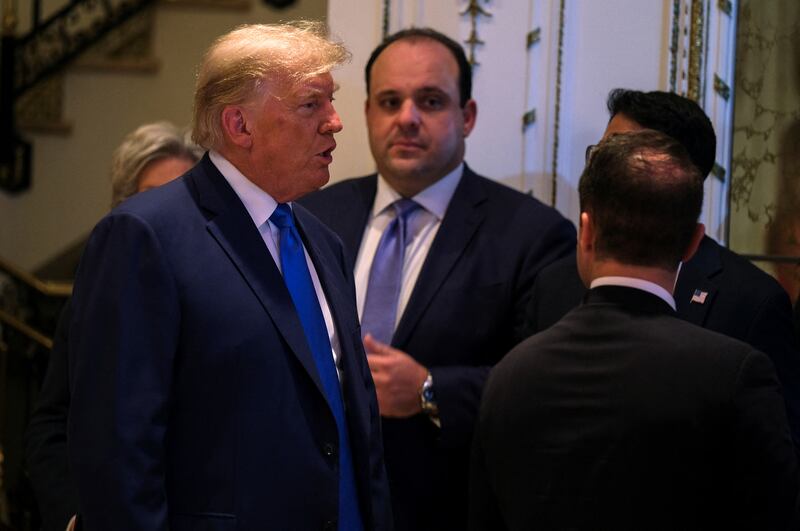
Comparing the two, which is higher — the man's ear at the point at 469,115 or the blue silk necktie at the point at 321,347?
the man's ear at the point at 469,115

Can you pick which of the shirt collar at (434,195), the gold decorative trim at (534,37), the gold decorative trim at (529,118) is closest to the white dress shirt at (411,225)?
the shirt collar at (434,195)

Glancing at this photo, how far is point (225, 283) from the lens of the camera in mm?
2018

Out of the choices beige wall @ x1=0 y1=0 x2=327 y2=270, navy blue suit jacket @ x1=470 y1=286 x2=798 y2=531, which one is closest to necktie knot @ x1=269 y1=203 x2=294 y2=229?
navy blue suit jacket @ x1=470 y1=286 x2=798 y2=531

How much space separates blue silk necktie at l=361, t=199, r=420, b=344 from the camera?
3031 millimetres

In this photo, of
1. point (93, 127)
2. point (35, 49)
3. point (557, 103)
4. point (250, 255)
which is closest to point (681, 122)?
point (557, 103)

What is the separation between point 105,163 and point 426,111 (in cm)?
495

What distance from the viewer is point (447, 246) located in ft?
10.1

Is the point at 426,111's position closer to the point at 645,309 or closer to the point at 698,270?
the point at 698,270

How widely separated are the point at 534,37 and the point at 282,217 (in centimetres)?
155

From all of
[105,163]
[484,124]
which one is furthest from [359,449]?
[105,163]

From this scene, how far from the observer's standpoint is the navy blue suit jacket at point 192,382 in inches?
74.7

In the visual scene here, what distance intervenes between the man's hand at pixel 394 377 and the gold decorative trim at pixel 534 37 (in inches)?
45.1

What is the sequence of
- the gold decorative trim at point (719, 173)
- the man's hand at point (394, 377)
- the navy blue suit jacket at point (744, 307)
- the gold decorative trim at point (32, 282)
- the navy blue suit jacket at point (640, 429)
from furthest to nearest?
the gold decorative trim at point (32, 282), the gold decorative trim at point (719, 173), the man's hand at point (394, 377), the navy blue suit jacket at point (744, 307), the navy blue suit jacket at point (640, 429)

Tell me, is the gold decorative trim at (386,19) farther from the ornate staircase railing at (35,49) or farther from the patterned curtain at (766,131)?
the ornate staircase railing at (35,49)
